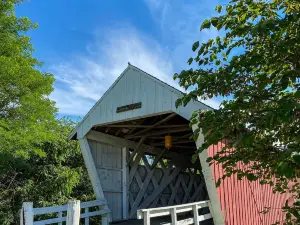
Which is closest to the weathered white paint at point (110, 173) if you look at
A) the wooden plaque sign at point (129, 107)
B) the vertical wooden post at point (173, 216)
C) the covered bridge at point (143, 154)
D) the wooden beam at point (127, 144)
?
the covered bridge at point (143, 154)

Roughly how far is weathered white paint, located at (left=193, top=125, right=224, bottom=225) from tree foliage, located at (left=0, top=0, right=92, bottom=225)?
12.4 ft

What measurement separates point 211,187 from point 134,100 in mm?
2158

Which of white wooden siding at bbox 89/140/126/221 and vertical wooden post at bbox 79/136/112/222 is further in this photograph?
white wooden siding at bbox 89/140/126/221

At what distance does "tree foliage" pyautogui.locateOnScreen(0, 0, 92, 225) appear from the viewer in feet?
22.8

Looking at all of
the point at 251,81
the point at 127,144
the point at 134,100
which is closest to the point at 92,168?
the point at 127,144

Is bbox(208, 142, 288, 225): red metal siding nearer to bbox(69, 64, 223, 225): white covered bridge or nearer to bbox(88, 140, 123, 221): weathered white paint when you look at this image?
bbox(69, 64, 223, 225): white covered bridge

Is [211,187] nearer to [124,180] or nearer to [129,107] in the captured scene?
[129,107]

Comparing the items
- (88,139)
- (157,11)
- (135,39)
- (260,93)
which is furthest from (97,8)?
(260,93)

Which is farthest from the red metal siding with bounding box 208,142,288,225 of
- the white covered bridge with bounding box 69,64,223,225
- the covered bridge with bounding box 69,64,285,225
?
the white covered bridge with bounding box 69,64,223,225

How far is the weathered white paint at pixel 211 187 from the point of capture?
523cm

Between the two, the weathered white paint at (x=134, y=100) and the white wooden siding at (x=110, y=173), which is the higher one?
the weathered white paint at (x=134, y=100)

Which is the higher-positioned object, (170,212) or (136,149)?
(136,149)

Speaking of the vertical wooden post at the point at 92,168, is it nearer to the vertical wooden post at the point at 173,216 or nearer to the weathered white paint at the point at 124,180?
the weathered white paint at the point at 124,180

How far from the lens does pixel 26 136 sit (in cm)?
683
